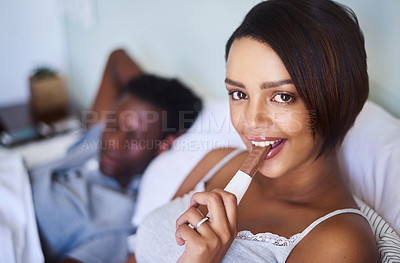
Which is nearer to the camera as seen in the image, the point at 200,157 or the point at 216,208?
the point at 216,208

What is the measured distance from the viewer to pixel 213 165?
3.14ft

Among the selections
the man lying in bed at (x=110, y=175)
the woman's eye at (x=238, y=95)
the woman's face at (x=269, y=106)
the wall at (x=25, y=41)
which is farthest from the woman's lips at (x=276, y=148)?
the wall at (x=25, y=41)

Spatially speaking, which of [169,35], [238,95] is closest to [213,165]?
[238,95]

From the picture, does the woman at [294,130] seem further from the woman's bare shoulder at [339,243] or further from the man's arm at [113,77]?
the man's arm at [113,77]

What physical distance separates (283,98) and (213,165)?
33 cm

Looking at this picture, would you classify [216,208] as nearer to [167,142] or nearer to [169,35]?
[167,142]

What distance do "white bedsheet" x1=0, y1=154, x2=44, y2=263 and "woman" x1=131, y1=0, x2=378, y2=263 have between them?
392 millimetres

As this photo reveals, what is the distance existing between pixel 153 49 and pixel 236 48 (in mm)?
1001

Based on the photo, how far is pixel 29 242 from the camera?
3.32 feet

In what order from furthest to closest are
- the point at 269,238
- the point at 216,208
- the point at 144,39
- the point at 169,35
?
the point at 144,39, the point at 169,35, the point at 269,238, the point at 216,208

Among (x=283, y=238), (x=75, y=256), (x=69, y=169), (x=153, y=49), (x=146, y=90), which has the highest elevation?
(x=153, y=49)

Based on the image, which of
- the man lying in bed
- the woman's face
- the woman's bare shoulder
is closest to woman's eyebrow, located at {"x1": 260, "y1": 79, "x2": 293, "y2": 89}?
the woman's face

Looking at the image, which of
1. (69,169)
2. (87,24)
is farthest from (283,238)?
(87,24)

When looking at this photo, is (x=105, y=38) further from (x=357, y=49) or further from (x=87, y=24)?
(x=357, y=49)
